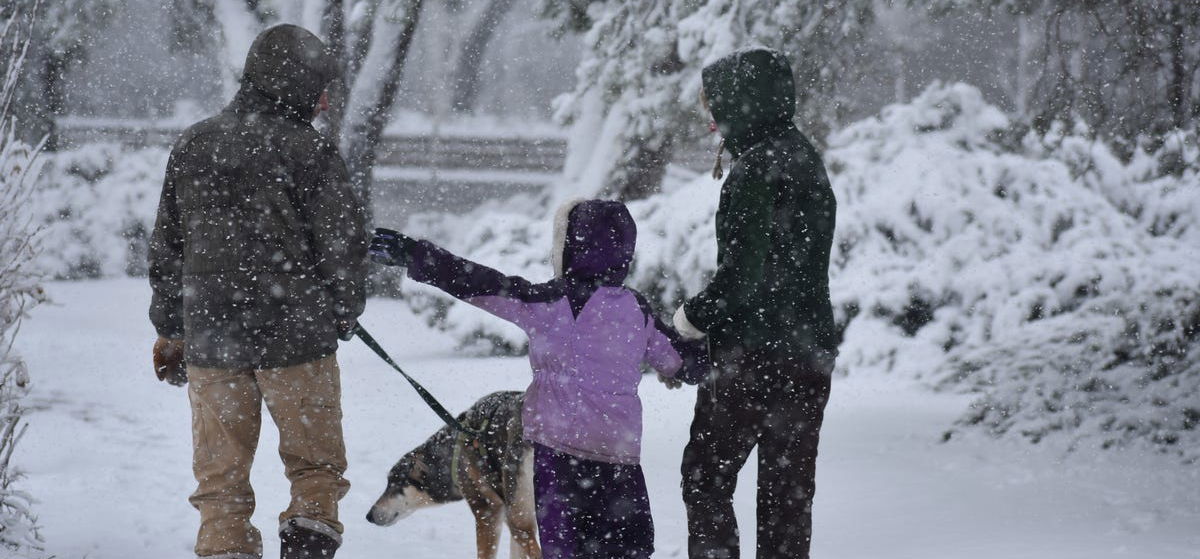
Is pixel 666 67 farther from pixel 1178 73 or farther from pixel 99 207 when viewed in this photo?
pixel 99 207

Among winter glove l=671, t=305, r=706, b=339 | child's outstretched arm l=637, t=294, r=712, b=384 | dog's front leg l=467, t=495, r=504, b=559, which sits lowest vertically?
dog's front leg l=467, t=495, r=504, b=559

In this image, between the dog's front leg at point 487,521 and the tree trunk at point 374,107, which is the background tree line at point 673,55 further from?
the dog's front leg at point 487,521

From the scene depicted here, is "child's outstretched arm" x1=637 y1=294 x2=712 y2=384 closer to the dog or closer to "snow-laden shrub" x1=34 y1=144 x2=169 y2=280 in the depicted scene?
the dog

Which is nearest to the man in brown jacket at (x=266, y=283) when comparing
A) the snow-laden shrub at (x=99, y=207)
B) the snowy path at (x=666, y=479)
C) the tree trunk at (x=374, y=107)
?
the snowy path at (x=666, y=479)

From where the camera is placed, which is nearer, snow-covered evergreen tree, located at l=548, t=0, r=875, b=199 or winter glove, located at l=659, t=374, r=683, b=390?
winter glove, located at l=659, t=374, r=683, b=390

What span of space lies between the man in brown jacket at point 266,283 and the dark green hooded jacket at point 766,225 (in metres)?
1.11

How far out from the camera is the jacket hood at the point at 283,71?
3738mm

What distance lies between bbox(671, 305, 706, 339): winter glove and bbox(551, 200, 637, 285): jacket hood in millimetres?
221

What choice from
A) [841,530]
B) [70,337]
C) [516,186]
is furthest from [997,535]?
[516,186]

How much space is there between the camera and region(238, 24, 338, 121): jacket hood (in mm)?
3738

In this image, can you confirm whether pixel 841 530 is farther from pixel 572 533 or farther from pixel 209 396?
pixel 209 396

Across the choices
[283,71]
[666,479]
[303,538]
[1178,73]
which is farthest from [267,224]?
[1178,73]

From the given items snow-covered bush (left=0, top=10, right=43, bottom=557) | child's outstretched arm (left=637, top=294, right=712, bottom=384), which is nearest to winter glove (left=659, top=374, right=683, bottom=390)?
child's outstretched arm (left=637, top=294, right=712, bottom=384)

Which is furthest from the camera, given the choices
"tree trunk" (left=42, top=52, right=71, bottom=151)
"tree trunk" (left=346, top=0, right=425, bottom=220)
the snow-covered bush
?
"tree trunk" (left=42, top=52, right=71, bottom=151)
